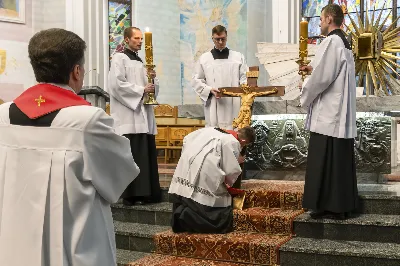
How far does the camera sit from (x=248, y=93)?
6383 mm

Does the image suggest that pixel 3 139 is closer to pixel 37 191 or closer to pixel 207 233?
pixel 37 191

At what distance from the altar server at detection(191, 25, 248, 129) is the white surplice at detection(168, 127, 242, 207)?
1.48 metres

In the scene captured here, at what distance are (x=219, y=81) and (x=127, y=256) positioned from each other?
2.68 meters

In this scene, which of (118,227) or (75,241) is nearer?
(75,241)

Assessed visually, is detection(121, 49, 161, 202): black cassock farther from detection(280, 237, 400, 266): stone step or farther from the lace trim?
detection(280, 237, 400, 266): stone step

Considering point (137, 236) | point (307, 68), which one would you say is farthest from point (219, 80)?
point (137, 236)

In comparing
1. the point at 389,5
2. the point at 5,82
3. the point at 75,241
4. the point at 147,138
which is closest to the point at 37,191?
the point at 75,241

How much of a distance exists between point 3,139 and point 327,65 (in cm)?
324

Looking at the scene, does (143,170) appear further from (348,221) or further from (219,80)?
(348,221)

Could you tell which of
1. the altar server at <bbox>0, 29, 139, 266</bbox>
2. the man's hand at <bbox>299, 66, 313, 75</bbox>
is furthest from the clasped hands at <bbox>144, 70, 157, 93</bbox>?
the altar server at <bbox>0, 29, 139, 266</bbox>

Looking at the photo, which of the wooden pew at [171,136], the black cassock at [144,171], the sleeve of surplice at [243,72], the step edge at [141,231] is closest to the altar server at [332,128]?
the step edge at [141,231]

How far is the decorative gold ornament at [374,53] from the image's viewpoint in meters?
7.08

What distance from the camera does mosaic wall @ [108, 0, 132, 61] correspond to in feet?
42.1

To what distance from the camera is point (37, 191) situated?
229 centimetres
